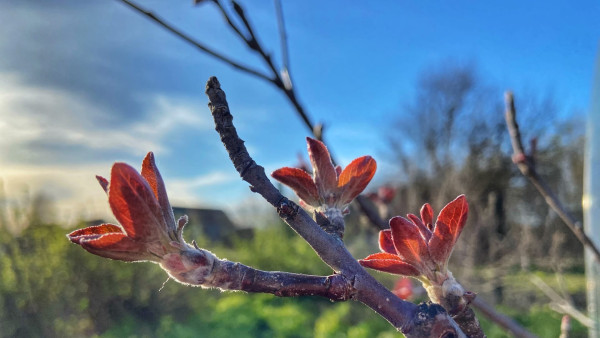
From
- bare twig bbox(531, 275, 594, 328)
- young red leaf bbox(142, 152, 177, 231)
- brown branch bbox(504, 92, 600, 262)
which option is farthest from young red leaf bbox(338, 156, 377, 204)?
bare twig bbox(531, 275, 594, 328)

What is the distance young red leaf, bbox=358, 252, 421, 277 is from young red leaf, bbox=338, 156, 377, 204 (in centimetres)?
5

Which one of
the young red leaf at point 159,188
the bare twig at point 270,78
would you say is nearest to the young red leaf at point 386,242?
the young red leaf at point 159,188

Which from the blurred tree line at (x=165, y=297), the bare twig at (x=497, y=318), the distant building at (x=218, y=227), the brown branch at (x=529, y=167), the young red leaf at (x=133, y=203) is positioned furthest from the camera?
the distant building at (x=218, y=227)

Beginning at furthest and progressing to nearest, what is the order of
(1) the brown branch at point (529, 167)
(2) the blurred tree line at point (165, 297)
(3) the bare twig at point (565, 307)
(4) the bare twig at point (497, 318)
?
(2) the blurred tree line at point (165, 297), (3) the bare twig at point (565, 307), (1) the brown branch at point (529, 167), (4) the bare twig at point (497, 318)

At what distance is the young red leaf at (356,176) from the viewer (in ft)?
1.16

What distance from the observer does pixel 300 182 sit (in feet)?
1.15

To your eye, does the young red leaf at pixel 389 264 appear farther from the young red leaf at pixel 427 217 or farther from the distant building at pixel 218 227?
the distant building at pixel 218 227

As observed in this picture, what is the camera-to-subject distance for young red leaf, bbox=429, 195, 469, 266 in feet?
1.02

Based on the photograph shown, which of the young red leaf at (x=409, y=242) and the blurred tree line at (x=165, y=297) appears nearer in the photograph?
the young red leaf at (x=409, y=242)

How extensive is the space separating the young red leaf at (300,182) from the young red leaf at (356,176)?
20mm

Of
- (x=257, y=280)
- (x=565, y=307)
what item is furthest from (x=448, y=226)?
(x=565, y=307)

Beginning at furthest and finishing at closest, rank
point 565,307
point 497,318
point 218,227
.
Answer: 1. point 218,227
2. point 565,307
3. point 497,318

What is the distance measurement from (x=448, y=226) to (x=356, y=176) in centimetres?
7

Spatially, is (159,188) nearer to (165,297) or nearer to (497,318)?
(497,318)
